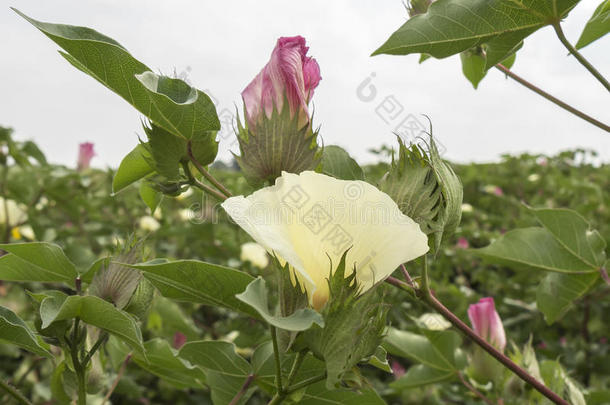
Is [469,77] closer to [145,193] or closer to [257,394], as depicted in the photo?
[145,193]

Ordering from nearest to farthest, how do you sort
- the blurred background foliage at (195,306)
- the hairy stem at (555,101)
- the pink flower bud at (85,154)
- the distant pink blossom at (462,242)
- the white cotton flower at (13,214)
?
the hairy stem at (555,101) → the blurred background foliage at (195,306) → the white cotton flower at (13,214) → the distant pink blossom at (462,242) → the pink flower bud at (85,154)

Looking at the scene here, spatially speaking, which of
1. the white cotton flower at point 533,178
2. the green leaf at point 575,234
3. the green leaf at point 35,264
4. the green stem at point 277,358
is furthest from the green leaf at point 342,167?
the white cotton flower at point 533,178

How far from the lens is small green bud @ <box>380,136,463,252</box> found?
510mm

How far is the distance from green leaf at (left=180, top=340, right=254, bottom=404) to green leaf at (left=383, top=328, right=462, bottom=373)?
373 mm

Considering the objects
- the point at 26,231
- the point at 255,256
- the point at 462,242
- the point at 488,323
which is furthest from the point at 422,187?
the point at 462,242

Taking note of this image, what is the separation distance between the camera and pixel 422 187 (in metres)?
0.51

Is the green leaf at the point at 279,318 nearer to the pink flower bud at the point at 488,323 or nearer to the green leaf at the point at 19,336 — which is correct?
the green leaf at the point at 19,336

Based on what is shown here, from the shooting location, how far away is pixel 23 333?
0.54 m

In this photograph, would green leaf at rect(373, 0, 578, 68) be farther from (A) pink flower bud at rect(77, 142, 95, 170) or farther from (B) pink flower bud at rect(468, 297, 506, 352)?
(A) pink flower bud at rect(77, 142, 95, 170)

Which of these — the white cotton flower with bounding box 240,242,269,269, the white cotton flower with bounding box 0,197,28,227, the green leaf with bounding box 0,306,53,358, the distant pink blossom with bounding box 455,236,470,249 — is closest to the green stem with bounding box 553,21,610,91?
the green leaf with bounding box 0,306,53,358

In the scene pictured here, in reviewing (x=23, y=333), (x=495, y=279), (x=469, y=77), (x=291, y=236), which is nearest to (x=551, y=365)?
(x=469, y=77)

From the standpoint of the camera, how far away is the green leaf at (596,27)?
0.67m

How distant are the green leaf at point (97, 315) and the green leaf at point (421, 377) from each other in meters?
0.66

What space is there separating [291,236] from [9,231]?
1.60 metres
